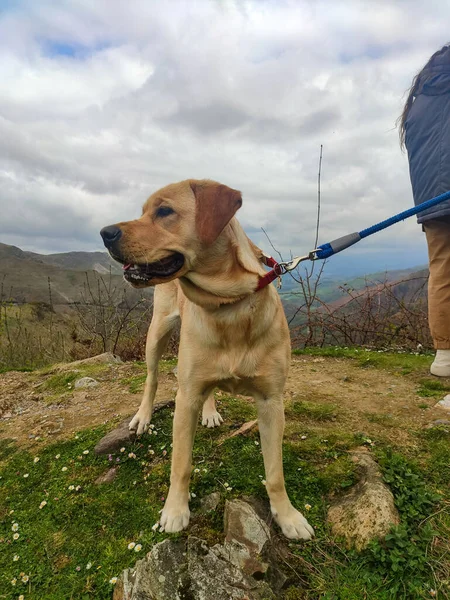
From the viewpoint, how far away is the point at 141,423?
3738mm

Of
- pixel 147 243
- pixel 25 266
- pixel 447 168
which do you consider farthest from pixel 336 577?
pixel 25 266

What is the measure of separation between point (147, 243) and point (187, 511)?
183cm

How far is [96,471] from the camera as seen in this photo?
→ 3291mm

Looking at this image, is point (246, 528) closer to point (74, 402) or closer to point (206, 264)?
point (206, 264)

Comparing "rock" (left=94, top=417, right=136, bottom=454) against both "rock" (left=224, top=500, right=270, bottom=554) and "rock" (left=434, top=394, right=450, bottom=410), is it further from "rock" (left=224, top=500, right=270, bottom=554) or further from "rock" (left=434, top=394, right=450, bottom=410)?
"rock" (left=434, top=394, right=450, bottom=410)

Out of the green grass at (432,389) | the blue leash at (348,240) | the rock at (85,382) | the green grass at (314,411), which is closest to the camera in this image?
the blue leash at (348,240)

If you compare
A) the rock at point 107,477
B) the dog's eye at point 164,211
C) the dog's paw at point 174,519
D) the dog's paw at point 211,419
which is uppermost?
the dog's eye at point 164,211

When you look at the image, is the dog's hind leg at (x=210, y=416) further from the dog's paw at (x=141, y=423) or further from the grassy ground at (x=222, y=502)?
the dog's paw at (x=141, y=423)

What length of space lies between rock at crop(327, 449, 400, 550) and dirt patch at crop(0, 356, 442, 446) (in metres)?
0.92

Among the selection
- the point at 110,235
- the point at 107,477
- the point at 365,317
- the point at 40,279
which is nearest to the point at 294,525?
the point at 107,477

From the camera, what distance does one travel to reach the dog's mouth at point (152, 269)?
251 centimetres

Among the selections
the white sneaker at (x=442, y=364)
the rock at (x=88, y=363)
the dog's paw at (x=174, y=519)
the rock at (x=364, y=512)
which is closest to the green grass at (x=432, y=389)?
the white sneaker at (x=442, y=364)

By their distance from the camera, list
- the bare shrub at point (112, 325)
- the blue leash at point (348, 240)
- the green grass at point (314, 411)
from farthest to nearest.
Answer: the bare shrub at point (112, 325) < the green grass at point (314, 411) < the blue leash at point (348, 240)

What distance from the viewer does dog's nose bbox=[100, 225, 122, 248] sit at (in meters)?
2.42
